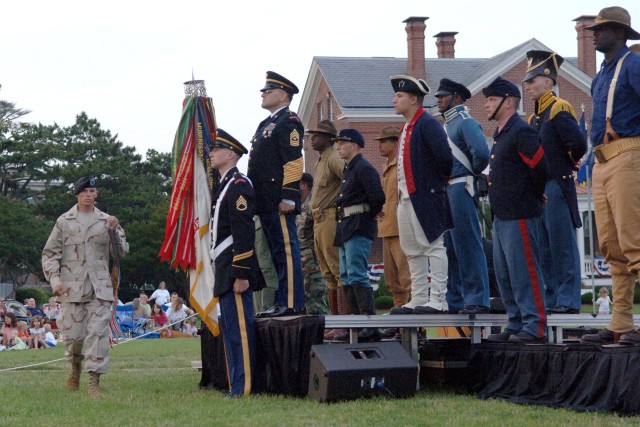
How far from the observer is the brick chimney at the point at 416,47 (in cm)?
4728

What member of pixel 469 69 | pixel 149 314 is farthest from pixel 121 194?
pixel 149 314

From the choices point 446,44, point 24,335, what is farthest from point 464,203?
point 446,44

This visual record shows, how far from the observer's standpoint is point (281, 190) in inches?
388

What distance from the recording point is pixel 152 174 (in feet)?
201

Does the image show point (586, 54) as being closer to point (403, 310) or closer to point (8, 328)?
point (8, 328)

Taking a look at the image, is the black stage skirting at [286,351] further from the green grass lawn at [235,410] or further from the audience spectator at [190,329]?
the audience spectator at [190,329]

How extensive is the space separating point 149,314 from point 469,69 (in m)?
23.0

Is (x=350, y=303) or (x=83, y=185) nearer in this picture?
(x=350, y=303)

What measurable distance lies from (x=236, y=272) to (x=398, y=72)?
3821cm

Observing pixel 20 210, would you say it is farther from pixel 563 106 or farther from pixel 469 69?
pixel 563 106

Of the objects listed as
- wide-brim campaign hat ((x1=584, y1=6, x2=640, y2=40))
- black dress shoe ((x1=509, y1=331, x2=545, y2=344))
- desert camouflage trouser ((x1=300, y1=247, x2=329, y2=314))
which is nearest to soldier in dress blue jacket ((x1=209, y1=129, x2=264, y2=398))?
black dress shoe ((x1=509, y1=331, x2=545, y2=344))

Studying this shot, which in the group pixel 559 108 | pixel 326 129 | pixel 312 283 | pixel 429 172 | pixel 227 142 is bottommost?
pixel 312 283

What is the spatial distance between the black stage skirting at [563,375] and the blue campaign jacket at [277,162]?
7.49 feet

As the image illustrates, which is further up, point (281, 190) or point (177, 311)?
point (281, 190)
